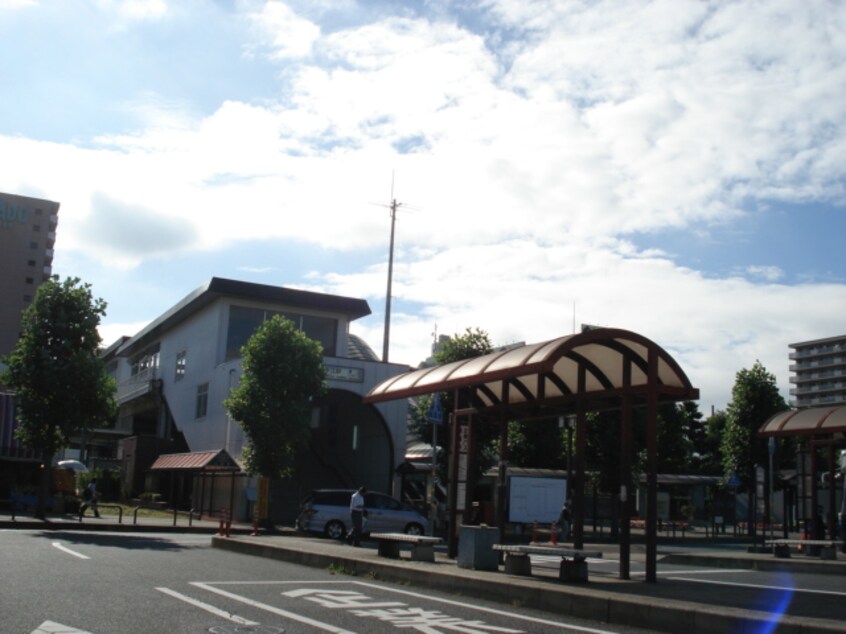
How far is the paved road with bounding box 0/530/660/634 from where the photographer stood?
9289mm

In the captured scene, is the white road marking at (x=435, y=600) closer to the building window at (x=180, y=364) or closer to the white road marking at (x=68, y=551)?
the white road marking at (x=68, y=551)

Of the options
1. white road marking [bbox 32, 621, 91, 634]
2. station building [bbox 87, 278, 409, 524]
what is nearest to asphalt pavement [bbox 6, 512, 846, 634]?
white road marking [bbox 32, 621, 91, 634]

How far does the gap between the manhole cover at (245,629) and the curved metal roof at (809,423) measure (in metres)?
16.5

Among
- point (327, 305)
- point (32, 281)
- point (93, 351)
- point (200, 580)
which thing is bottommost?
point (200, 580)

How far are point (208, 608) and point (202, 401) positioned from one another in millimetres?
37028

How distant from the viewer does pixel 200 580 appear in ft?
43.7

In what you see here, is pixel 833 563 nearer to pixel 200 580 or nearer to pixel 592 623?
pixel 592 623

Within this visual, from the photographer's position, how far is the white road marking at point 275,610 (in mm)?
9188

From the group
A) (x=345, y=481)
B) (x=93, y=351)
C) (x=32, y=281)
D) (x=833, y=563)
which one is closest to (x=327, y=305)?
(x=345, y=481)

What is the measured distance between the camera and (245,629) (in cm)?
896

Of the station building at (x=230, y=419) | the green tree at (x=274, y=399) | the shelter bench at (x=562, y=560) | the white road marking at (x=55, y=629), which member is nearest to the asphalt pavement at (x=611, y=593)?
the shelter bench at (x=562, y=560)

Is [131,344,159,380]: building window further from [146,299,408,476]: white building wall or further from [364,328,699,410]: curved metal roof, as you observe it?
[364,328,699,410]: curved metal roof

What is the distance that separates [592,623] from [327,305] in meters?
36.5

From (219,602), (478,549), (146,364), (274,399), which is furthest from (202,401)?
(219,602)
